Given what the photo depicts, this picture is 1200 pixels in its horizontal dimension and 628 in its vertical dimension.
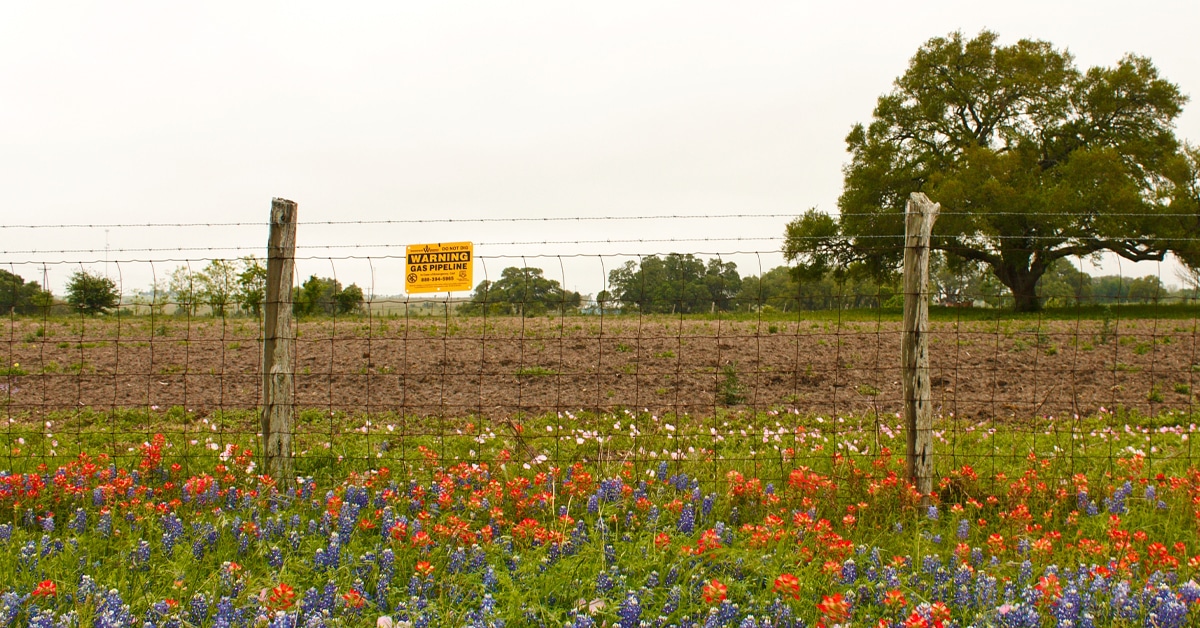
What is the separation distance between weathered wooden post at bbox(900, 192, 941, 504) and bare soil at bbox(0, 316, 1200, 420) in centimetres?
163

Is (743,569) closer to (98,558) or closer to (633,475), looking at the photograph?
(633,475)

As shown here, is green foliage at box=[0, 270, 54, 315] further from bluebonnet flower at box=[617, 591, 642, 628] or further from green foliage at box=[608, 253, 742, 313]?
bluebonnet flower at box=[617, 591, 642, 628]

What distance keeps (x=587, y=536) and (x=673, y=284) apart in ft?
12.3

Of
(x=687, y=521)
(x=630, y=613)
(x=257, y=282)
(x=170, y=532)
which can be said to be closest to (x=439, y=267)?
(x=170, y=532)

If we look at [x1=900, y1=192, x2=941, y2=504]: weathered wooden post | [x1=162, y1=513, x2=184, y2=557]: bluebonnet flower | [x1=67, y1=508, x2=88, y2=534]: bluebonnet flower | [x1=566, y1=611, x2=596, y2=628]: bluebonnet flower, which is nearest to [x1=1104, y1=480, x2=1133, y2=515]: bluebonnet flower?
[x1=900, y1=192, x2=941, y2=504]: weathered wooden post

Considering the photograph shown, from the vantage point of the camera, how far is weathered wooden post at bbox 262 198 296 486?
505 cm

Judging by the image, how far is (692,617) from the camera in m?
3.22

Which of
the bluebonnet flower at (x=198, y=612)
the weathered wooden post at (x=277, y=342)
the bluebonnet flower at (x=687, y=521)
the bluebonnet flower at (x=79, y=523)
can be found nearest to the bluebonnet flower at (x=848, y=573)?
the bluebonnet flower at (x=687, y=521)

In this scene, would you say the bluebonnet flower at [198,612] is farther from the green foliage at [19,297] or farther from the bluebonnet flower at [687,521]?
the green foliage at [19,297]

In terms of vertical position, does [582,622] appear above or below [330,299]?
below

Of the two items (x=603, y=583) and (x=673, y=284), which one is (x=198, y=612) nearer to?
(x=603, y=583)

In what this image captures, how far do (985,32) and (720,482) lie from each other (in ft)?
102

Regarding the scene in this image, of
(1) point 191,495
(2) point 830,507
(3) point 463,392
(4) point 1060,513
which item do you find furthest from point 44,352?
(4) point 1060,513

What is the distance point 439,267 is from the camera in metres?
5.09
